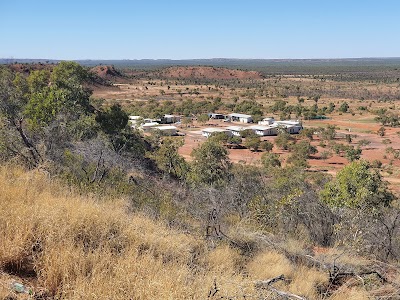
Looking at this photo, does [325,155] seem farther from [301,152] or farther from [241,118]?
[241,118]

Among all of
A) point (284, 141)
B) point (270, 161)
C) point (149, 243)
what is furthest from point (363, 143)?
point (149, 243)

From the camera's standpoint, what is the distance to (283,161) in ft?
157

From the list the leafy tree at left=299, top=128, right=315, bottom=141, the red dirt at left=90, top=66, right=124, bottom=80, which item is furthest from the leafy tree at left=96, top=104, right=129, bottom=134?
the red dirt at left=90, top=66, right=124, bottom=80

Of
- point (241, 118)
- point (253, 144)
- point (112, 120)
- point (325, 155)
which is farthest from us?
point (241, 118)

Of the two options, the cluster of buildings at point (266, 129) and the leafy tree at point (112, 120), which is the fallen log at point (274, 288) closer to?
the leafy tree at point (112, 120)

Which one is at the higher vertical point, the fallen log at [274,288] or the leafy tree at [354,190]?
the fallen log at [274,288]

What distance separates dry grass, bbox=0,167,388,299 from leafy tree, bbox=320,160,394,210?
566 inches

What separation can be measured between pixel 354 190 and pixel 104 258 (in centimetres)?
1912

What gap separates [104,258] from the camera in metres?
3.81

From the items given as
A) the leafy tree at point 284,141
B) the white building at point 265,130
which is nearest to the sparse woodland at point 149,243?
the leafy tree at point 284,141

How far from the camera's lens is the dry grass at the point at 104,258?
337 cm

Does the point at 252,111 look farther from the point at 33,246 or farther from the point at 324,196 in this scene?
the point at 33,246

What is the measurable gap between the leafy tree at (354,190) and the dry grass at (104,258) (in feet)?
47.2

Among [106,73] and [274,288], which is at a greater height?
[106,73]
